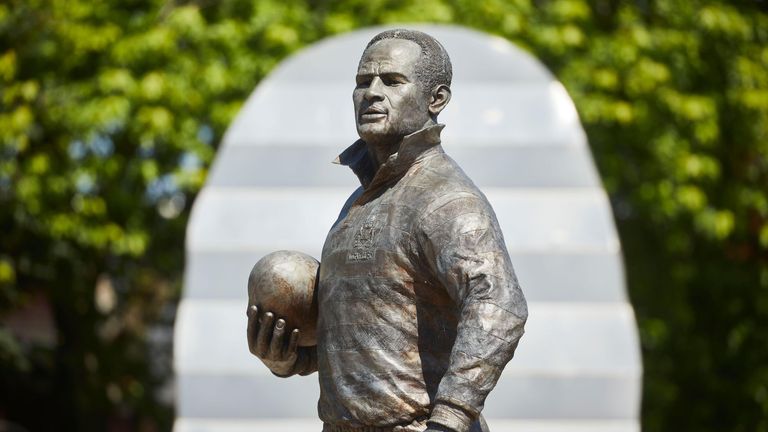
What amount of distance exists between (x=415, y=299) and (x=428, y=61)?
78 centimetres

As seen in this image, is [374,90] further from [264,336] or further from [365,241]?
[264,336]

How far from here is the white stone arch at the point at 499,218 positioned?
10.1 metres

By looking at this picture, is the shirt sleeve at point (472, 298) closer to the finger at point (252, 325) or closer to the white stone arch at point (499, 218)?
the finger at point (252, 325)

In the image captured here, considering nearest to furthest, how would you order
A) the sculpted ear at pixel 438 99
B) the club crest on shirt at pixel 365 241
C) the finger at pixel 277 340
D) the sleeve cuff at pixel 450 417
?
the sleeve cuff at pixel 450 417 → the club crest on shirt at pixel 365 241 → the sculpted ear at pixel 438 99 → the finger at pixel 277 340

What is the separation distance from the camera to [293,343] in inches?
196

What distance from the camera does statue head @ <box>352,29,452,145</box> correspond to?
15.3ft

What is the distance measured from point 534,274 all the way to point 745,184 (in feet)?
20.7

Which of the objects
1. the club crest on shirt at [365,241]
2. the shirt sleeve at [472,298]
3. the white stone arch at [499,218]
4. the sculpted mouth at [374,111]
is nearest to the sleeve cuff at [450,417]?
the shirt sleeve at [472,298]

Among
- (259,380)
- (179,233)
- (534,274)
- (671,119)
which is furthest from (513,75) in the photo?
(179,233)

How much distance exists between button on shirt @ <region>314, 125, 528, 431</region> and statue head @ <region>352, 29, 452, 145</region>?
6cm

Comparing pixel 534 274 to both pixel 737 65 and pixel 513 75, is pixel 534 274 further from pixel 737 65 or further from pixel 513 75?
pixel 737 65

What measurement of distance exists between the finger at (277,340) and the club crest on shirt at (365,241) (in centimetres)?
40

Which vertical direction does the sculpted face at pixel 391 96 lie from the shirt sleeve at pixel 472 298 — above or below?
above

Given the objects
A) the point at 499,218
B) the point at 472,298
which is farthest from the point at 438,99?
the point at 499,218
